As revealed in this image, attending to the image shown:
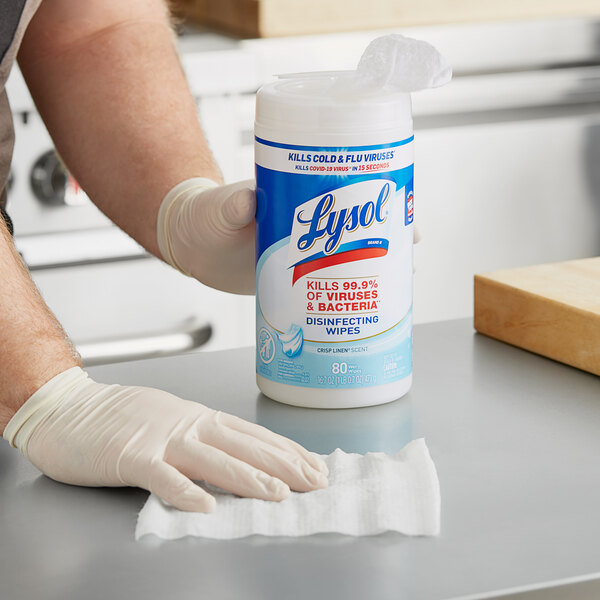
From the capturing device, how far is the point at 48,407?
0.63 m

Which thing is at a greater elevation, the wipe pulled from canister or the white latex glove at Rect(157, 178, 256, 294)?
the wipe pulled from canister

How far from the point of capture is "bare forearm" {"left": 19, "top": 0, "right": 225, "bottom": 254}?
0.94 metres

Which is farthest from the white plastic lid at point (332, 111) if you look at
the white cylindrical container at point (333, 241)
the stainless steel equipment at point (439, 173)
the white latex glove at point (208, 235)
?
the stainless steel equipment at point (439, 173)

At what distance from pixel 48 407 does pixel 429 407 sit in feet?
0.86

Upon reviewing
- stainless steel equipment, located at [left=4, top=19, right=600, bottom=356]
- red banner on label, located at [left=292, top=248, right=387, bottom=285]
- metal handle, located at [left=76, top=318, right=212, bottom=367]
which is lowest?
metal handle, located at [left=76, top=318, right=212, bottom=367]

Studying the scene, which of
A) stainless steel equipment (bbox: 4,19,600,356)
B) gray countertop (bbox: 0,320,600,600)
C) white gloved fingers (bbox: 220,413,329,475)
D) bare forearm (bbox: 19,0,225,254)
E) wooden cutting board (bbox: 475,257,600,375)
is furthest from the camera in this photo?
stainless steel equipment (bbox: 4,19,600,356)

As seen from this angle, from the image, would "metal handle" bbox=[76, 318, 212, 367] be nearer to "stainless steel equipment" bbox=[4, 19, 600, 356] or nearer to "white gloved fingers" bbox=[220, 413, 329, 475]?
"stainless steel equipment" bbox=[4, 19, 600, 356]

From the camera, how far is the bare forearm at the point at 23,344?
0.64m

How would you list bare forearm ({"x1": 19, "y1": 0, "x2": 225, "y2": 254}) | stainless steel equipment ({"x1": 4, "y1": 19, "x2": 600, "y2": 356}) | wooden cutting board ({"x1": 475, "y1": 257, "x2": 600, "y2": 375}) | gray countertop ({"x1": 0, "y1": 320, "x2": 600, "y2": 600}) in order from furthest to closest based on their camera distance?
stainless steel equipment ({"x1": 4, "y1": 19, "x2": 600, "y2": 356}), bare forearm ({"x1": 19, "y1": 0, "x2": 225, "y2": 254}), wooden cutting board ({"x1": 475, "y1": 257, "x2": 600, "y2": 375}), gray countertop ({"x1": 0, "y1": 320, "x2": 600, "y2": 600})

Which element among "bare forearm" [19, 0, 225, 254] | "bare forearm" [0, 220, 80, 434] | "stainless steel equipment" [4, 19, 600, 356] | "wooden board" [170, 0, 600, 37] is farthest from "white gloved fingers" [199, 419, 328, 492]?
"wooden board" [170, 0, 600, 37]

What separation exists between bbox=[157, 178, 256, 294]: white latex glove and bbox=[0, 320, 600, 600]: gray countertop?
10 cm

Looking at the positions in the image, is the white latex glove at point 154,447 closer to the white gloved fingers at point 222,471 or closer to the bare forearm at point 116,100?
the white gloved fingers at point 222,471

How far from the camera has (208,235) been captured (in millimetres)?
824

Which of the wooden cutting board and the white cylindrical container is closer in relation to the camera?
the white cylindrical container
